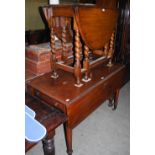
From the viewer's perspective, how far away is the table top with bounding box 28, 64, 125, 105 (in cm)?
129

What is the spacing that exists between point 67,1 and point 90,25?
65.2 inches

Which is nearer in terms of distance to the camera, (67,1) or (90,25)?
(90,25)

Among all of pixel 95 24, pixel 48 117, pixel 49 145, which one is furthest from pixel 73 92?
pixel 95 24

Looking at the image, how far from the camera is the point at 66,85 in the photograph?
1.46m

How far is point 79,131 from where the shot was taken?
179 cm

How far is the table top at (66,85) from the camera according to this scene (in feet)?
4.22

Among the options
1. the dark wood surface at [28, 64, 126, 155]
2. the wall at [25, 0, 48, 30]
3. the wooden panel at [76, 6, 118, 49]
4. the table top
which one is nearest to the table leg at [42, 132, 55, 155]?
the dark wood surface at [28, 64, 126, 155]

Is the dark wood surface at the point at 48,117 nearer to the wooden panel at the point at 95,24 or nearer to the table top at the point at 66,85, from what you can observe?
the table top at the point at 66,85

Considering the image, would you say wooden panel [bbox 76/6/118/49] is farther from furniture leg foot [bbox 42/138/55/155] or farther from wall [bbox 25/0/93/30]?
wall [bbox 25/0/93/30]

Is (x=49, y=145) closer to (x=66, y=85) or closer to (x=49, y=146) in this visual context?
(x=49, y=146)

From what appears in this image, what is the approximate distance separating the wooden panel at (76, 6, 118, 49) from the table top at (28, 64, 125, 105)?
0.31 meters
